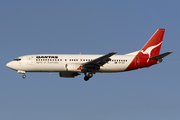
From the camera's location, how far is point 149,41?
208ft

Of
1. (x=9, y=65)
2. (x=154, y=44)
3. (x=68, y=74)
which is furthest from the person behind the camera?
(x=154, y=44)

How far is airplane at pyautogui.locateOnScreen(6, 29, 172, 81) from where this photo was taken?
188 ft

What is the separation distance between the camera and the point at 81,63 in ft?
191

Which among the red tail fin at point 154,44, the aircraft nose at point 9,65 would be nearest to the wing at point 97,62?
the red tail fin at point 154,44

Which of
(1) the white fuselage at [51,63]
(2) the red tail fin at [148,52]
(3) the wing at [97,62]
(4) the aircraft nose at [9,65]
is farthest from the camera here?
(2) the red tail fin at [148,52]

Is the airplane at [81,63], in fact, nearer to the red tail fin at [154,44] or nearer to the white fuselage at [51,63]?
the white fuselage at [51,63]

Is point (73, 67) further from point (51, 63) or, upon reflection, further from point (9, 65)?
point (9, 65)

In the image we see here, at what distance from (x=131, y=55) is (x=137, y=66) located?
2.46m

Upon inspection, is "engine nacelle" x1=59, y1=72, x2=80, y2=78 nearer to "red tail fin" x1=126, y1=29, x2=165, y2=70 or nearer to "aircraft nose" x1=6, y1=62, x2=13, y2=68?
"aircraft nose" x1=6, y1=62, x2=13, y2=68

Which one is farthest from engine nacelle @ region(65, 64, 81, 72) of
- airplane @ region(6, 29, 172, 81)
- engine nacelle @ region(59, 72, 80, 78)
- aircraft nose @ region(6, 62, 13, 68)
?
aircraft nose @ region(6, 62, 13, 68)

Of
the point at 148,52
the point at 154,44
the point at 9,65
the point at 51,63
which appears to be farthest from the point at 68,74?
the point at 154,44

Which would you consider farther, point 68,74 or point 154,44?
point 154,44

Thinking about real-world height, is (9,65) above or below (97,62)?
above

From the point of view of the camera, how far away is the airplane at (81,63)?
2256 inches
